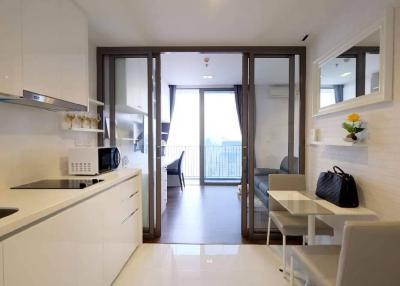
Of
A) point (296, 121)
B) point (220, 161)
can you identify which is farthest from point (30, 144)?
point (220, 161)

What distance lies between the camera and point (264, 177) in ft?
11.2

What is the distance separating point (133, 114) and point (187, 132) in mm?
3622

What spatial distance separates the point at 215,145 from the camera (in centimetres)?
724

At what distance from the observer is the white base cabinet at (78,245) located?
118cm

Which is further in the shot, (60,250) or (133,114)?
(133,114)

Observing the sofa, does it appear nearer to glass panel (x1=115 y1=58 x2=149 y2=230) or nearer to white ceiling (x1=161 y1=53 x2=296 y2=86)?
white ceiling (x1=161 y1=53 x2=296 y2=86)

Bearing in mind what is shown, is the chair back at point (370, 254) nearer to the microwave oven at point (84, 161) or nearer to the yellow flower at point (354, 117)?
the yellow flower at point (354, 117)

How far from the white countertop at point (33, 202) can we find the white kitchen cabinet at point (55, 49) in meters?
0.66

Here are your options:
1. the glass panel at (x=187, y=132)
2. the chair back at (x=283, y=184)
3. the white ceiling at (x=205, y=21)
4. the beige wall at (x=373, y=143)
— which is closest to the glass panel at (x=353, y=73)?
the beige wall at (x=373, y=143)

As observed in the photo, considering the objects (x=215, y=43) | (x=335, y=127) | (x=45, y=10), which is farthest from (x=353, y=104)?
(x=45, y=10)

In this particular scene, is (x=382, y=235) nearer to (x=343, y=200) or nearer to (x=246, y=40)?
(x=343, y=200)

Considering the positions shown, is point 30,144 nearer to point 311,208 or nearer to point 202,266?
point 202,266

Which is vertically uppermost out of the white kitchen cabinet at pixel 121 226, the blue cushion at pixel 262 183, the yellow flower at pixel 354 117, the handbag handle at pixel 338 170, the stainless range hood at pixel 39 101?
the stainless range hood at pixel 39 101

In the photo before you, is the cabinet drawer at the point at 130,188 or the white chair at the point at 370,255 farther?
the cabinet drawer at the point at 130,188
